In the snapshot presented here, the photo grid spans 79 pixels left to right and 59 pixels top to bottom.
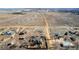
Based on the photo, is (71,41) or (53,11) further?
(53,11)

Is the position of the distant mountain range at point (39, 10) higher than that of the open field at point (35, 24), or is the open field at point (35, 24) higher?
the distant mountain range at point (39, 10)

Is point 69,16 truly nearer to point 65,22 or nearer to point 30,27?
point 65,22

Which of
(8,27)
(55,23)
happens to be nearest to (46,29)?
(55,23)

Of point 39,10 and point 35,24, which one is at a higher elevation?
point 39,10

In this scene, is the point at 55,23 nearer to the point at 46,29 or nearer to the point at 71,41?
the point at 46,29

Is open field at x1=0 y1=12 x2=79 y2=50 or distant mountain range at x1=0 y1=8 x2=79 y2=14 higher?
distant mountain range at x1=0 y1=8 x2=79 y2=14
